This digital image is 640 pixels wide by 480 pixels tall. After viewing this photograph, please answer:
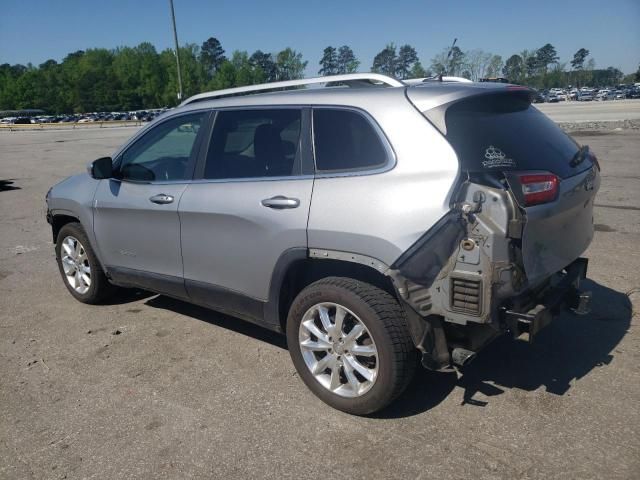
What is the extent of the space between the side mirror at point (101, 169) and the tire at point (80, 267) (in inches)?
29.1

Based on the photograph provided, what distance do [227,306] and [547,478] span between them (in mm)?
2212

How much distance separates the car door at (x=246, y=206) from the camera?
333 centimetres

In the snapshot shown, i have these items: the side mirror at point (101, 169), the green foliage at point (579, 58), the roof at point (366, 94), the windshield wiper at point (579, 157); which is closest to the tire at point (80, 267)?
the side mirror at point (101, 169)

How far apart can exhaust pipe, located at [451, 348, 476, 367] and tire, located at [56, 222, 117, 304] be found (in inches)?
132

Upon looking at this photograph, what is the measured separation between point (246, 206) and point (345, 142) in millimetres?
764

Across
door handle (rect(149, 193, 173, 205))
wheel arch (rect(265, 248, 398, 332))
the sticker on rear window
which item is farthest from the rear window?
door handle (rect(149, 193, 173, 205))

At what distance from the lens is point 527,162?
2.99m

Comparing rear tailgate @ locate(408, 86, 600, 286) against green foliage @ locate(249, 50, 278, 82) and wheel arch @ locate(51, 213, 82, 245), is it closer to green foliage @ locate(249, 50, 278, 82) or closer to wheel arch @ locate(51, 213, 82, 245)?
wheel arch @ locate(51, 213, 82, 245)

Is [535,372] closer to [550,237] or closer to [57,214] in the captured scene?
[550,237]

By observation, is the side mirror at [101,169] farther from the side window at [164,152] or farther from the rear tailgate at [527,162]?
the rear tailgate at [527,162]

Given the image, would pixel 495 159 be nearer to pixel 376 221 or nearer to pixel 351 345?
pixel 376 221

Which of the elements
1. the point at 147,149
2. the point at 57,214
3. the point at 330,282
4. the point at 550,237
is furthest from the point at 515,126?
the point at 57,214

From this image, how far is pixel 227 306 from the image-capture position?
12.6 ft

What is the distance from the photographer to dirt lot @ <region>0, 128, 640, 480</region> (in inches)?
110
